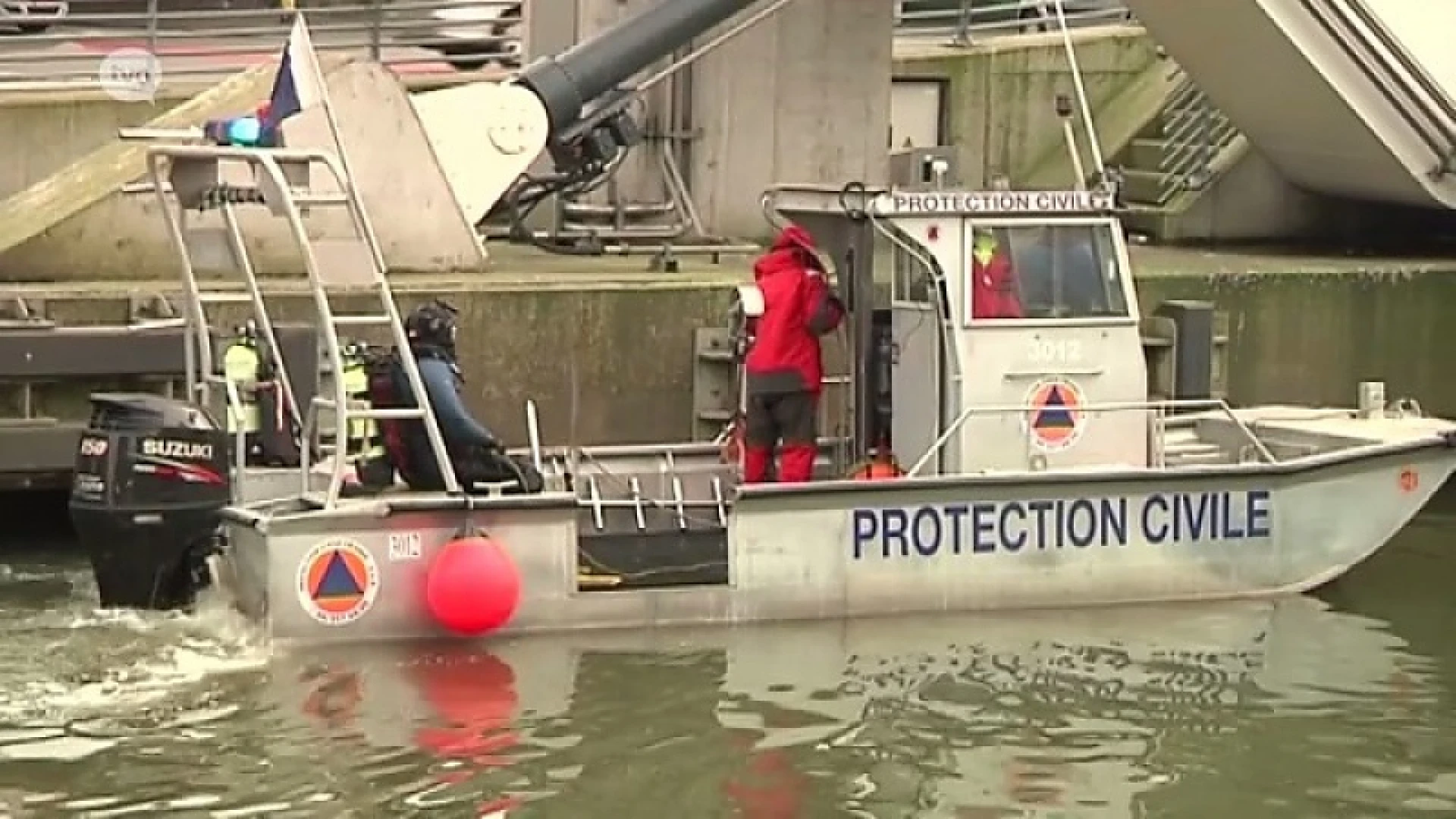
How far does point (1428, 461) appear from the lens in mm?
14641

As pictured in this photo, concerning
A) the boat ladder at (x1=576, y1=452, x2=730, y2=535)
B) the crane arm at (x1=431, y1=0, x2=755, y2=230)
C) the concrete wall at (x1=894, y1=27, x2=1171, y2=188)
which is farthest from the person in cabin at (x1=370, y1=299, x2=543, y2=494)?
the concrete wall at (x1=894, y1=27, x2=1171, y2=188)

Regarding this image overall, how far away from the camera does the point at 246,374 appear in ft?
45.5

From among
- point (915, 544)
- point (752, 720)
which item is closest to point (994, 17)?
point (915, 544)

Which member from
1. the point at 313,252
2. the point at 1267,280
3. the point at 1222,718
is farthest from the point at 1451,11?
the point at 313,252

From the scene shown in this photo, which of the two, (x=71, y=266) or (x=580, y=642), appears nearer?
(x=580, y=642)

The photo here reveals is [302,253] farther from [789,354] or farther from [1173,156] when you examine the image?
[1173,156]

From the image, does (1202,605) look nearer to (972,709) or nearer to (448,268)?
(972,709)

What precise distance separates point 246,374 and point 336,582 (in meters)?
1.73

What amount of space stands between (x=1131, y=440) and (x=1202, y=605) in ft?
3.00

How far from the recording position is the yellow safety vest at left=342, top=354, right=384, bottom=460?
1324cm

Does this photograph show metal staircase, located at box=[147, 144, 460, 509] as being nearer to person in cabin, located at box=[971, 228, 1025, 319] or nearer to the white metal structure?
person in cabin, located at box=[971, 228, 1025, 319]

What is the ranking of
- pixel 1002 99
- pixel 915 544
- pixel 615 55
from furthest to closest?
1. pixel 1002 99
2. pixel 615 55
3. pixel 915 544

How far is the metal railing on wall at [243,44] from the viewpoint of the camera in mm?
20812

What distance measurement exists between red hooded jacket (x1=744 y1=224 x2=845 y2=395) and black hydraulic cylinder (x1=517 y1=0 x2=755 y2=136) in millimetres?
4233
